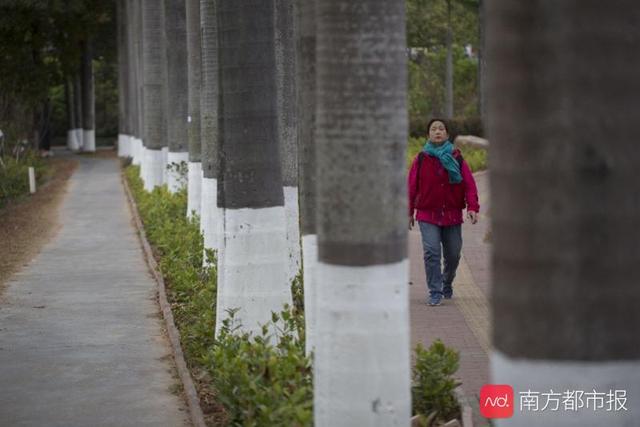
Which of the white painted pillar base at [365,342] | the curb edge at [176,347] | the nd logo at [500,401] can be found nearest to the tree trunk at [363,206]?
the white painted pillar base at [365,342]

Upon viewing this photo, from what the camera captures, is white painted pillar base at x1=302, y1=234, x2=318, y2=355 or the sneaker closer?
white painted pillar base at x1=302, y1=234, x2=318, y2=355

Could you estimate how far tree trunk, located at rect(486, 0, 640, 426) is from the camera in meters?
4.14

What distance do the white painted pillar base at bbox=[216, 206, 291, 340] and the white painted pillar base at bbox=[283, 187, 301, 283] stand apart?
336 cm

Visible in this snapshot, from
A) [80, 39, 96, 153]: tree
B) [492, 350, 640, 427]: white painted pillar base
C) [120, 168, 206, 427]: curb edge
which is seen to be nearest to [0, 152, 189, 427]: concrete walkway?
[120, 168, 206, 427]: curb edge

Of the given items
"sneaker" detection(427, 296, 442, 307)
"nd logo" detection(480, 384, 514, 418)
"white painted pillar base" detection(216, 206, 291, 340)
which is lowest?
"sneaker" detection(427, 296, 442, 307)

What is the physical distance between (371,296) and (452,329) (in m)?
5.63

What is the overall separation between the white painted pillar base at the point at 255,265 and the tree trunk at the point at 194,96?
8.59 meters

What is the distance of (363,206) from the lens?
6273 mm

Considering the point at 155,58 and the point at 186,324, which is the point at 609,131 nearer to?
the point at 186,324

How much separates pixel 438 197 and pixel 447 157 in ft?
1.24

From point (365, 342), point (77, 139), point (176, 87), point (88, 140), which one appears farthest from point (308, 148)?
point (77, 139)

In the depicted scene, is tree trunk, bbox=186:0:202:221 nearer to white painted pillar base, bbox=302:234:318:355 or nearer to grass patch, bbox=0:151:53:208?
white painted pillar base, bbox=302:234:318:355

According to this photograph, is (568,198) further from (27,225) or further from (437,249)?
(27,225)

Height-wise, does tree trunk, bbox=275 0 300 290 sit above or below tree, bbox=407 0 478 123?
below
